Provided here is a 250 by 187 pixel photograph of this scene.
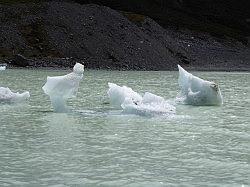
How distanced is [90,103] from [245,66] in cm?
7733

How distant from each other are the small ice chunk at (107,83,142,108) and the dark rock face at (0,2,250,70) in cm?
5079

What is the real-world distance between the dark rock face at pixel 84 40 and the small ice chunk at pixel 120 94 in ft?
167

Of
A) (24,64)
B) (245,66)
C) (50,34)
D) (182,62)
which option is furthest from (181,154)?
(245,66)

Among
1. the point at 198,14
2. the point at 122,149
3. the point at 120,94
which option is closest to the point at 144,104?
the point at 120,94

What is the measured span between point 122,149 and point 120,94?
26.4 feet

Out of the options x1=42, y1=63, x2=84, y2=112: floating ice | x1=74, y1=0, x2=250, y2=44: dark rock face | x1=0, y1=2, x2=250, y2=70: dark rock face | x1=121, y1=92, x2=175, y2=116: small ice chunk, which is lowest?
x1=121, y1=92, x2=175, y2=116: small ice chunk

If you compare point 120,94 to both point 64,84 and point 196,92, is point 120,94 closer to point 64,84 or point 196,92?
point 64,84

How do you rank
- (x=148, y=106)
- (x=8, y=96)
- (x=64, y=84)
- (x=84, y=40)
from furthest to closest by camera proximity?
(x=84, y=40) < (x=8, y=96) < (x=64, y=84) < (x=148, y=106)

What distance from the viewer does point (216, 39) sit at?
13225cm

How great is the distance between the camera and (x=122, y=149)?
13234mm

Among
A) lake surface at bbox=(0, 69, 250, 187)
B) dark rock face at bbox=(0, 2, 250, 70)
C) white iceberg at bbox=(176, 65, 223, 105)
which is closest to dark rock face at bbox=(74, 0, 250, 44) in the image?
dark rock face at bbox=(0, 2, 250, 70)

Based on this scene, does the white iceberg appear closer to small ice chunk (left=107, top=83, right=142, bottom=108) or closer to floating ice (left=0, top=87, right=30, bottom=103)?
small ice chunk (left=107, top=83, right=142, bottom=108)

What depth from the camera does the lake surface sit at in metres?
10.4

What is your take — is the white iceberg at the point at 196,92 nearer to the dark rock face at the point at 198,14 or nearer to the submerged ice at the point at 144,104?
the submerged ice at the point at 144,104
